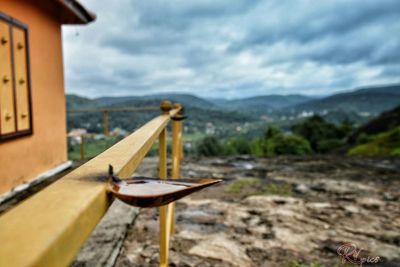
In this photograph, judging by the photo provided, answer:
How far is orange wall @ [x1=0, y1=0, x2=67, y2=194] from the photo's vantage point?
3377 mm

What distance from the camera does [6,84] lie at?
3.21 meters

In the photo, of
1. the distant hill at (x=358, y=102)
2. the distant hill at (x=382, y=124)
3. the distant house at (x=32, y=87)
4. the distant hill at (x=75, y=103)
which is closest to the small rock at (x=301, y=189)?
the distant house at (x=32, y=87)

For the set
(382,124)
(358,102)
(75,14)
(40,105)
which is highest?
(358,102)

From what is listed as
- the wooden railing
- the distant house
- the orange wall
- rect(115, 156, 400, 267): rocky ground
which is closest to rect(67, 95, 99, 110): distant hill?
the orange wall

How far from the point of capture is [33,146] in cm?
387

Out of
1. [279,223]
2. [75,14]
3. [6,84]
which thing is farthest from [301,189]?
[75,14]

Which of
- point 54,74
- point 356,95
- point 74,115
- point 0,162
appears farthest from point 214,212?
point 356,95

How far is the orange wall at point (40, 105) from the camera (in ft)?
11.1

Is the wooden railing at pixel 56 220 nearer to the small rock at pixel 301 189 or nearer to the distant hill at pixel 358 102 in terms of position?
the small rock at pixel 301 189

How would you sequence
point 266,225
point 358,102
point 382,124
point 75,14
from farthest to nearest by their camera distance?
point 358,102 < point 382,124 < point 75,14 < point 266,225

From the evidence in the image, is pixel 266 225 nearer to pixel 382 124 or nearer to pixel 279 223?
pixel 279 223

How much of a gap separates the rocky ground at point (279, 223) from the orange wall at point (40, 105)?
140 centimetres

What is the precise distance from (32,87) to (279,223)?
10.3ft

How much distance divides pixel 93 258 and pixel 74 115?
4692 mm
